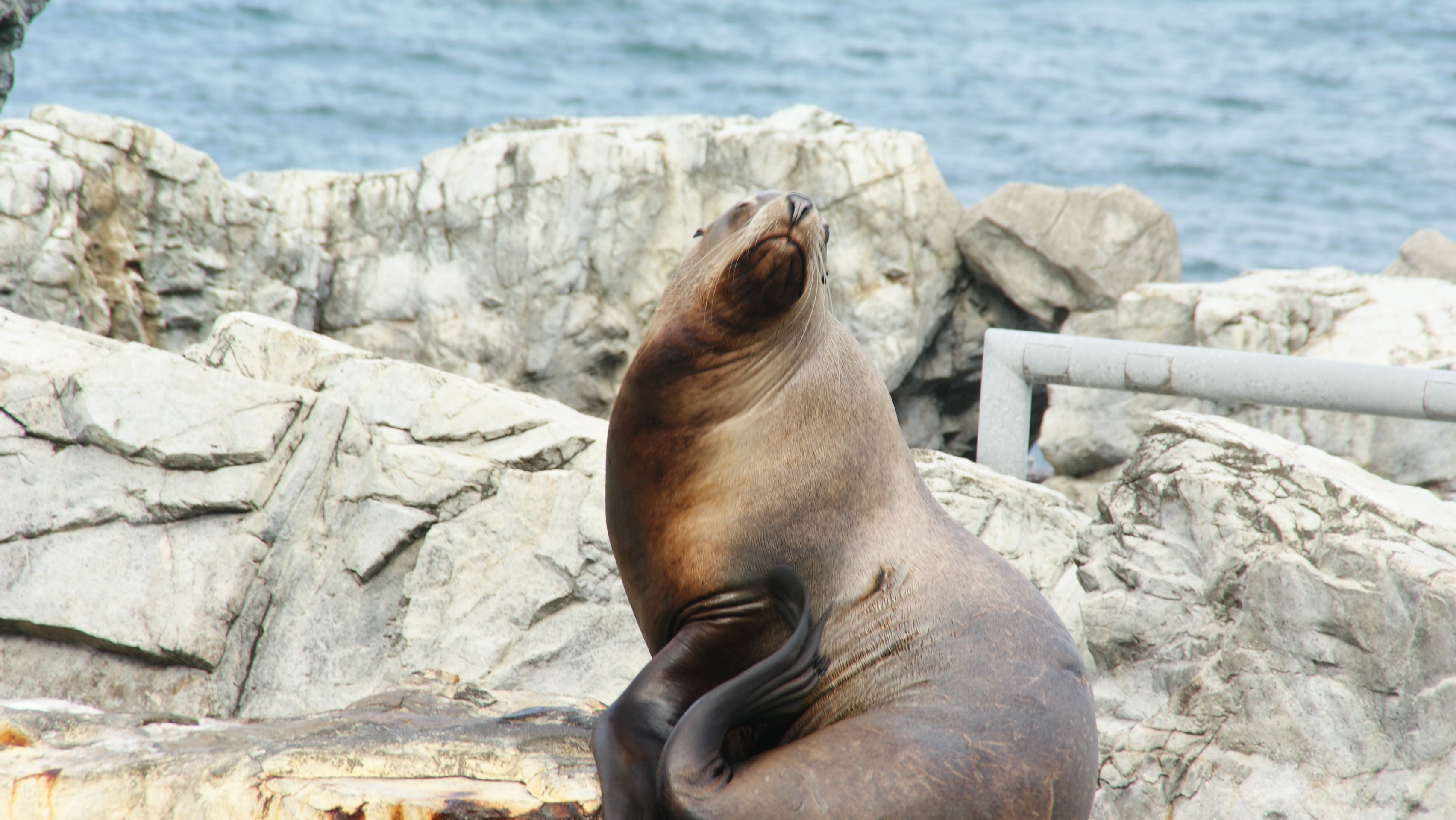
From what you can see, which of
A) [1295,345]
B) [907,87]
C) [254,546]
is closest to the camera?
[254,546]

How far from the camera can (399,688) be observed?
12.8 feet

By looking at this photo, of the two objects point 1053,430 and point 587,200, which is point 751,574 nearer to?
point 1053,430

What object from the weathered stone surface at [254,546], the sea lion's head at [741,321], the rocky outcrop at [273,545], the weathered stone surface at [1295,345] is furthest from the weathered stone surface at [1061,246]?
the sea lion's head at [741,321]

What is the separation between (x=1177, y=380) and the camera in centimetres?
487

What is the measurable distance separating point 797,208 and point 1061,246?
5.58m

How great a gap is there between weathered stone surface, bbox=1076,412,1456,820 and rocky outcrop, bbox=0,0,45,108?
5.56 meters

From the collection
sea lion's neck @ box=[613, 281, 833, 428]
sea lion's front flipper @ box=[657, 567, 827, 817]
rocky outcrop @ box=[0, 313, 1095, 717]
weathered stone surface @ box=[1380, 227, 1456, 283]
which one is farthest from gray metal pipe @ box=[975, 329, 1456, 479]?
weathered stone surface @ box=[1380, 227, 1456, 283]

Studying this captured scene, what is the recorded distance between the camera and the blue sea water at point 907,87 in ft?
71.5

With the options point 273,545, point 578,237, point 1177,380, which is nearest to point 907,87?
point 578,237

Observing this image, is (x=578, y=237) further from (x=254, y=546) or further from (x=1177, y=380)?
(x=1177, y=380)

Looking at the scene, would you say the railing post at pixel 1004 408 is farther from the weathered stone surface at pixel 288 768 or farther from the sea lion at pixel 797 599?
the weathered stone surface at pixel 288 768

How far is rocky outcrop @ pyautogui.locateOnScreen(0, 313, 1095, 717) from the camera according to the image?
429 cm

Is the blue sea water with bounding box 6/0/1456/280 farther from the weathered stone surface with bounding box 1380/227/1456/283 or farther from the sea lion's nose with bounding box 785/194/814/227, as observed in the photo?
the sea lion's nose with bounding box 785/194/814/227

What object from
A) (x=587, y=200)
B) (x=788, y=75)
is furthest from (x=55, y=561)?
(x=788, y=75)
